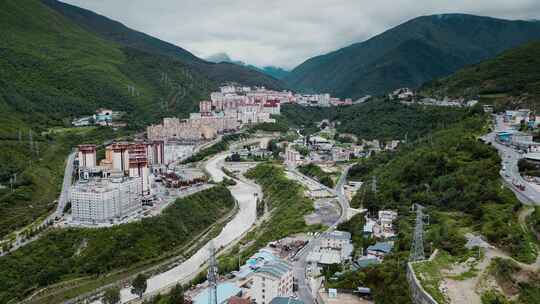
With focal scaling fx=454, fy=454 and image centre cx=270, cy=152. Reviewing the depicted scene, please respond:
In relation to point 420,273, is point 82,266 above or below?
below

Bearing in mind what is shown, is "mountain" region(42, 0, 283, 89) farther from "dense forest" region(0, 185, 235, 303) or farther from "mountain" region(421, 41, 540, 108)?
"dense forest" region(0, 185, 235, 303)

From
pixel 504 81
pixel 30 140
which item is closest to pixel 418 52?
pixel 504 81

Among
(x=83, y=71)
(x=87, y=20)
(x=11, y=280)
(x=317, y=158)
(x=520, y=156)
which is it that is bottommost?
(x=11, y=280)

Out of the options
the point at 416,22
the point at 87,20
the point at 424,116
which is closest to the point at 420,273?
the point at 424,116

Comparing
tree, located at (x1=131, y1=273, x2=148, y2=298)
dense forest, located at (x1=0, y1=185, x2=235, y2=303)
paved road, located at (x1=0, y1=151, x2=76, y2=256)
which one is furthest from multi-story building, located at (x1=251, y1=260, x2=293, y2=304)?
paved road, located at (x1=0, y1=151, x2=76, y2=256)

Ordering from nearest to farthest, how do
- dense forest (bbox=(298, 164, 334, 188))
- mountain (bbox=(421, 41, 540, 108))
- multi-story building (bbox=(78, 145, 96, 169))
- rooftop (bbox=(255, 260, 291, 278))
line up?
1. rooftop (bbox=(255, 260, 291, 278))
2. multi-story building (bbox=(78, 145, 96, 169))
3. dense forest (bbox=(298, 164, 334, 188))
4. mountain (bbox=(421, 41, 540, 108))

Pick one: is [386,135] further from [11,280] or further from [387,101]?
[11,280]
